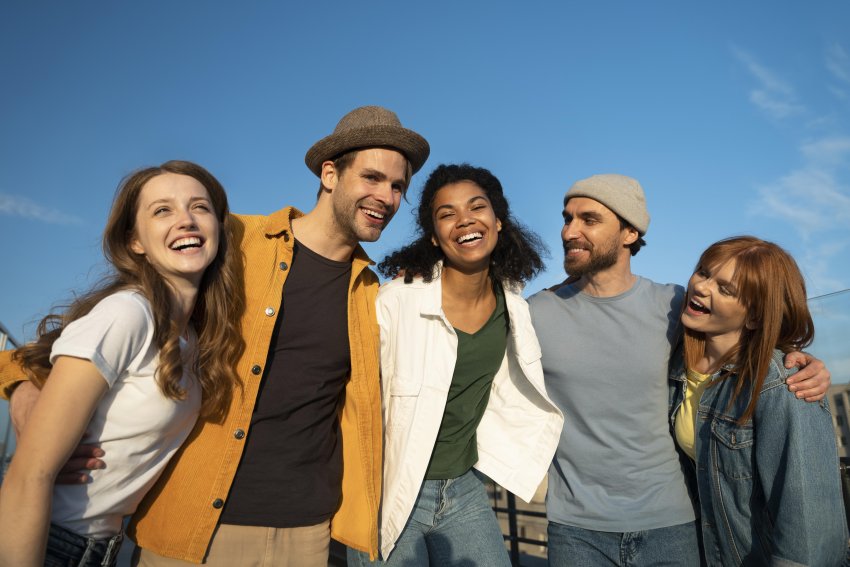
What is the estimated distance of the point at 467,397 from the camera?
3783 mm

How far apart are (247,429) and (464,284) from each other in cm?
171

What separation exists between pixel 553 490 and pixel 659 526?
0.65 metres

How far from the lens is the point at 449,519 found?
3.45m

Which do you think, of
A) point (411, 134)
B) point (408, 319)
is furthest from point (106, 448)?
point (411, 134)

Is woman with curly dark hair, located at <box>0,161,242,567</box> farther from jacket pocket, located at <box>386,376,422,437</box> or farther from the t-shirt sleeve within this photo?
jacket pocket, located at <box>386,376,422,437</box>

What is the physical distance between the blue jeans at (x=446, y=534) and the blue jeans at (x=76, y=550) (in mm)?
1434

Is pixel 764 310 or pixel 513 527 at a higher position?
pixel 764 310

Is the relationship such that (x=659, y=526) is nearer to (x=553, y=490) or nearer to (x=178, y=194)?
(x=553, y=490)

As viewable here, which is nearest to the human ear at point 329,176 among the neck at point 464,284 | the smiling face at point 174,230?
the neck at point 464,284

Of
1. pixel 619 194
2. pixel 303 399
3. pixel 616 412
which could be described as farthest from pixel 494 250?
pixel 303 399

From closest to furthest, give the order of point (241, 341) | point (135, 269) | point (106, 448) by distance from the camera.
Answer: point (106, 448) < point (135, 269) < point (241, 341)

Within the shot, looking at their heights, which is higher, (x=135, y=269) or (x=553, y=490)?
(x=135, y=269)

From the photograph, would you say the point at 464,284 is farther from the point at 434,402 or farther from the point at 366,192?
the point at 366,192

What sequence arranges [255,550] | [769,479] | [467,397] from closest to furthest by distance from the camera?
[255,550] → [769,479] → [467,397]
